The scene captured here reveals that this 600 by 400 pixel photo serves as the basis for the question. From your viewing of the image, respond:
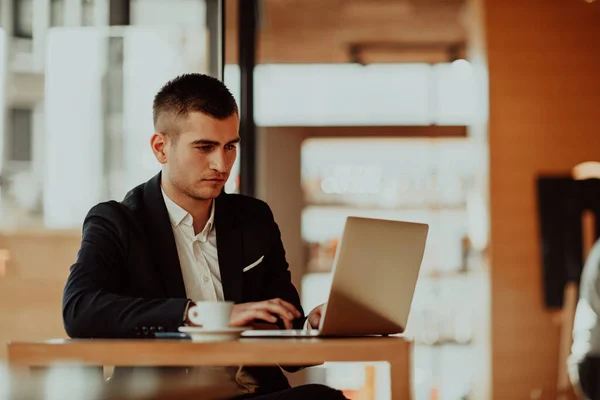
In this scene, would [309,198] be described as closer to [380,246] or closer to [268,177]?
[268,177]

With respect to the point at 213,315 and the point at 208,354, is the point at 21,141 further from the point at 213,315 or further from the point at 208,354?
the point at 208,354

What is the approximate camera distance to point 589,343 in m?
3.42

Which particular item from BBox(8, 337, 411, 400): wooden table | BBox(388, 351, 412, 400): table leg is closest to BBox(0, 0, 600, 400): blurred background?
BBox(8, 337, 411, 400): wooden table

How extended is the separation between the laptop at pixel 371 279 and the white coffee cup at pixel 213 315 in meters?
0.17

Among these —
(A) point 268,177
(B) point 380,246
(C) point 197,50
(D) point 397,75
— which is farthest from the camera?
(D) point 397,75

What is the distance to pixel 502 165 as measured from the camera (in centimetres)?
607

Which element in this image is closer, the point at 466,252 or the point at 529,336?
the point at 529,336

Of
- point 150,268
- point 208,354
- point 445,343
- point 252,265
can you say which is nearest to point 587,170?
point 445,343

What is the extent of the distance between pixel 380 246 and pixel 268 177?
548 cm

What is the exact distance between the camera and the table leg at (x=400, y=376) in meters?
1.39

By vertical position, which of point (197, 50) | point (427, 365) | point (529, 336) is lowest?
point (427, 365)

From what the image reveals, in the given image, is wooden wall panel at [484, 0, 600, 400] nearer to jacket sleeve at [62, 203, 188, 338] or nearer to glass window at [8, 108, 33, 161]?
glass window at [8, 108, 33, 161]

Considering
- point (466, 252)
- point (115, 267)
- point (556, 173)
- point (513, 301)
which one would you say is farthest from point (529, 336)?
point (115, 267)

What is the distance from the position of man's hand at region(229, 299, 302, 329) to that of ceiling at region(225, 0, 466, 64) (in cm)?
510
